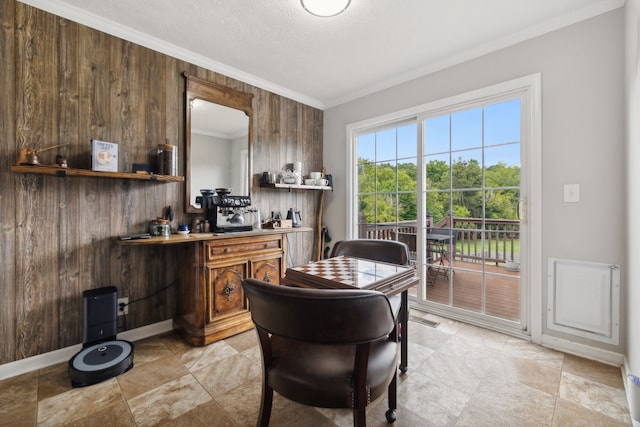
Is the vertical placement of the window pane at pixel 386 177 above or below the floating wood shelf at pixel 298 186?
above

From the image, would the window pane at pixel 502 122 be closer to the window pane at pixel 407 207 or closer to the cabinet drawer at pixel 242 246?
the window pane at pixel 407 207

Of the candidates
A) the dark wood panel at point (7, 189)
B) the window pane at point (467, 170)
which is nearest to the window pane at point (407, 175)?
the window pane at point (467, 170)

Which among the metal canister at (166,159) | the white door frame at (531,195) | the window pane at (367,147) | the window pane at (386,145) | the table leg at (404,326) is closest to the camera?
the table leg at (404,326)

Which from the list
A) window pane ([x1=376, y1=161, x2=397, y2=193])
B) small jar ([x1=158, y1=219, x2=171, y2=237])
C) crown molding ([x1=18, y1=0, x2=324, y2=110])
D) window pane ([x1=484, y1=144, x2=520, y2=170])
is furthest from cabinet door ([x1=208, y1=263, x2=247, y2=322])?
window pane ([x1=484, y1=144, x2=520, y2=170])

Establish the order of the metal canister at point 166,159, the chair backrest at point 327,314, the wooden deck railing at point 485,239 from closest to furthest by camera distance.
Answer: the chair backrest at point 327,314
the metal canister at point 166,159
the wooden deck railing at point 485,239

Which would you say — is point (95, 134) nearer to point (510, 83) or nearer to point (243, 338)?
point (243, 338)

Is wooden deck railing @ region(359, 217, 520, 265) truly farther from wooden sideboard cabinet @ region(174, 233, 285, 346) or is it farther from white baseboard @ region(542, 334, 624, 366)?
wooden sideboard cabinet @ region(174, 233, 285, 346)

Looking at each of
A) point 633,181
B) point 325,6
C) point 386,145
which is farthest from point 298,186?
point 633,181

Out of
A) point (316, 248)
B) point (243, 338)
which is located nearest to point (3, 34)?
point (243, 338)

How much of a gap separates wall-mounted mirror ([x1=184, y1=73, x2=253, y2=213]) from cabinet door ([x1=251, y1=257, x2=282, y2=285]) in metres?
0.80

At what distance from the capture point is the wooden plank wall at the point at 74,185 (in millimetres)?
1918

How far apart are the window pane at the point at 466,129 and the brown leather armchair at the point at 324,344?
227 cm

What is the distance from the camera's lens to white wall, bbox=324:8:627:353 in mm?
1993

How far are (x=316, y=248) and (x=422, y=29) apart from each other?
281 cm
